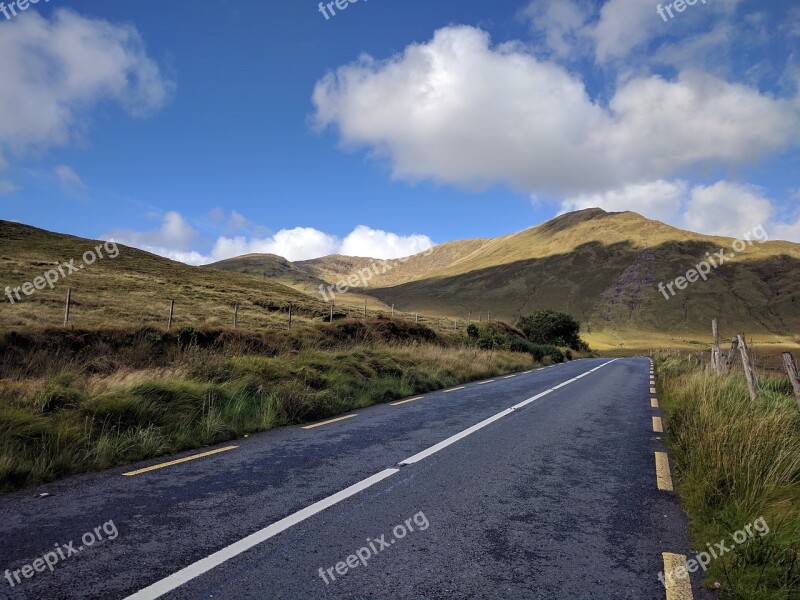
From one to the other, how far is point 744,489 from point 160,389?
301 inches

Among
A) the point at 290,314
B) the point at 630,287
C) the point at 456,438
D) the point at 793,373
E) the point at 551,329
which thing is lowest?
the point at 456,438

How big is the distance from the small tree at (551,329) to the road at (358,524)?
180ft

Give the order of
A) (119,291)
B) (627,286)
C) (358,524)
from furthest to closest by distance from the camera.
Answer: (627,286) → (119,291) → (358,524)

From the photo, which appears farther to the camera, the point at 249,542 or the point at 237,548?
the point at 249,542

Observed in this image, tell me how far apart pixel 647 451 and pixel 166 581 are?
6.23 metres

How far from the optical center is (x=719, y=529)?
3691 mm

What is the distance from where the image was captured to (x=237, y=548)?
3432mm

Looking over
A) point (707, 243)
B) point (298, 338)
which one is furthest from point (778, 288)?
point (298, 338)

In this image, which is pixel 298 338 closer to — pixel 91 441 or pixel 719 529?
pixel 91 441

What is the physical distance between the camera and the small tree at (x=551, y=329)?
60.0 metres

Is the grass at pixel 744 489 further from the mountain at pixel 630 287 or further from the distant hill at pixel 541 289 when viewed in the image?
the mountain at pixel 630 287

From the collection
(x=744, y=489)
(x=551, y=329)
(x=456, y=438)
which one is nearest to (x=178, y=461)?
(x=456, y=438)

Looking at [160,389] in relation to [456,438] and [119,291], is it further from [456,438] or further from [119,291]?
[119,291]

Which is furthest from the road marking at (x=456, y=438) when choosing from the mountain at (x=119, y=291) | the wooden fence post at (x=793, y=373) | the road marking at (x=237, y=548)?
the mountain at (x=119, y=291)
